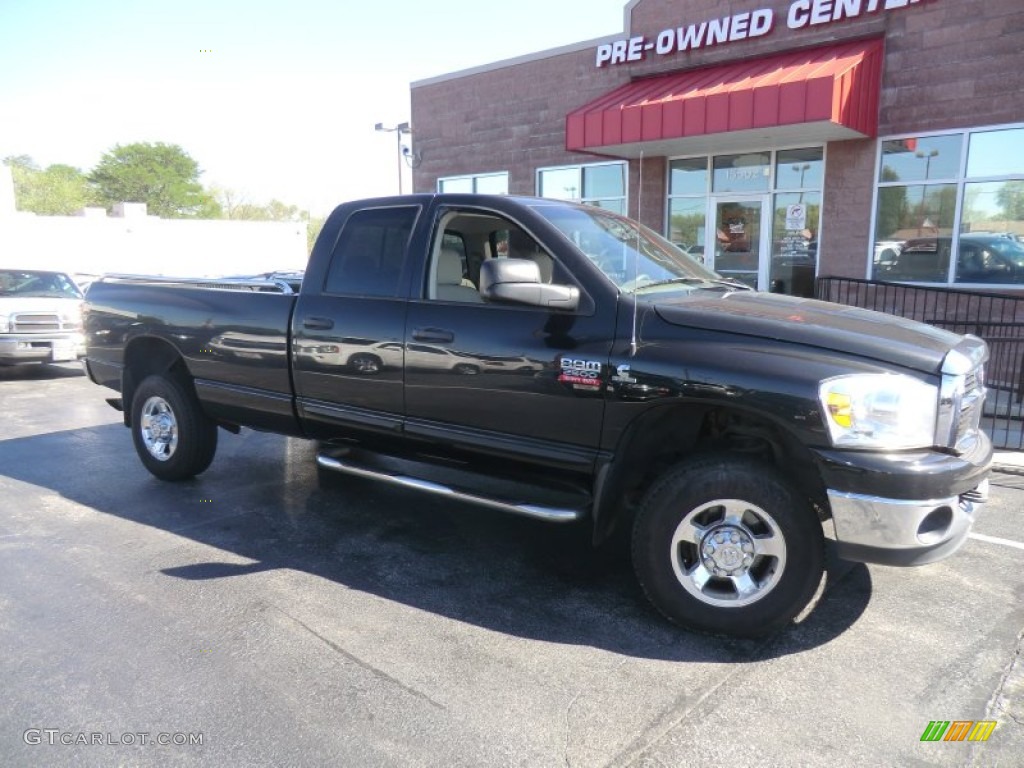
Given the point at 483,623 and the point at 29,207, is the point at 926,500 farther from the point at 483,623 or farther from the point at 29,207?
the point at 29,207

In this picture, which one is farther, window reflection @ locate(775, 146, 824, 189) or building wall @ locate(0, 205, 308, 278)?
building wall @ locate(0, 205, 308, 278)

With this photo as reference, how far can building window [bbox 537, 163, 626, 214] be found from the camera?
14.1 metres

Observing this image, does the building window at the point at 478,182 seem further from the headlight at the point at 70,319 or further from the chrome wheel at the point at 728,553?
the chrome wheel at the point at 728,553

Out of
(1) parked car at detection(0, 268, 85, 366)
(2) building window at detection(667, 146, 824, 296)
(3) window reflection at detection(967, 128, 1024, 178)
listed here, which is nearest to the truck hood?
(3) window reflection at detection(967, 128, 1024, 178)

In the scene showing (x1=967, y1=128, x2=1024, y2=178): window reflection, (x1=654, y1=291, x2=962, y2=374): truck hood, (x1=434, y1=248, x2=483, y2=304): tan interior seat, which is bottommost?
(x1=654, y1=291, x2=962, y2=374): truck hood

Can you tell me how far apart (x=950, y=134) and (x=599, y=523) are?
30.5 feet

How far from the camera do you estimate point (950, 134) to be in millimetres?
10148

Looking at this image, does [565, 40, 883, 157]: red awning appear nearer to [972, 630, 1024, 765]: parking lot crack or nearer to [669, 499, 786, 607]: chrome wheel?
[669, 499, 786, 607]: chrome wheel

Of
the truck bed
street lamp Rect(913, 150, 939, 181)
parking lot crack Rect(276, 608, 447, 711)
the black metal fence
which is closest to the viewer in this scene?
parking lot crack Rect(276, 608, 447, 711)

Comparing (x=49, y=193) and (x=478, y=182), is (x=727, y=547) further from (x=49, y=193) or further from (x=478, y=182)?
(x=49, y=193)

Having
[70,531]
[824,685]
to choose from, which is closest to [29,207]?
[70,531]

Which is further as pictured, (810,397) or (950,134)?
Answer: (950,134)

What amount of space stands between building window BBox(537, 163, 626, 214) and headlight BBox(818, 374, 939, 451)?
11.0 meters

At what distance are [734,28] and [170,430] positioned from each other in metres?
10.1
